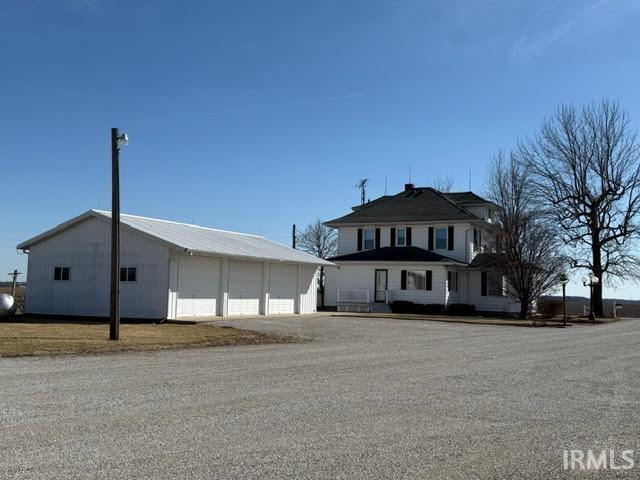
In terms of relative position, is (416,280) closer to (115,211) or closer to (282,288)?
(282,288)

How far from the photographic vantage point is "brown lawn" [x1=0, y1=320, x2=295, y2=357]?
15.9 metres

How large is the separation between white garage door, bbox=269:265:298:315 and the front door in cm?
944

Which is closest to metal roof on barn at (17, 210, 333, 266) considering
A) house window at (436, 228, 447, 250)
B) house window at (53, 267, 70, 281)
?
house window at (53, 267, 70, 281)

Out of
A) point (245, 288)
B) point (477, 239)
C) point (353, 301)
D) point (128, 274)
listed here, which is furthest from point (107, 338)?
point (477, 239)

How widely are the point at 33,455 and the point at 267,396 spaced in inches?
155

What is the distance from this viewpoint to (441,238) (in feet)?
145

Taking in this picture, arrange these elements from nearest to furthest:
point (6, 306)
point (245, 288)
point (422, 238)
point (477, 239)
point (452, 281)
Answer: point (6, 306)
point (245, 288)
point (452, 281)
point (422, 238)
point (477, 239)

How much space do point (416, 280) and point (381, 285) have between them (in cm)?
236

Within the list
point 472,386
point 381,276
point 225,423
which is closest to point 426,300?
point 381,276

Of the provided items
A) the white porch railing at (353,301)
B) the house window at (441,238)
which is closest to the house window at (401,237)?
the house window at (441,238)

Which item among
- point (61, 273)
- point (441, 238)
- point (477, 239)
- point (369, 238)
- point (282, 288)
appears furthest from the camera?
point (369, 238)

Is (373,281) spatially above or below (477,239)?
below

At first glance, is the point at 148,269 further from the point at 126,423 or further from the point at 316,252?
the point at 316,252

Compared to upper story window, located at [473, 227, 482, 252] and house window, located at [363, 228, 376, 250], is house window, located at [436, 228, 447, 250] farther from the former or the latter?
house window, located at [363, 228, 376, 250]
